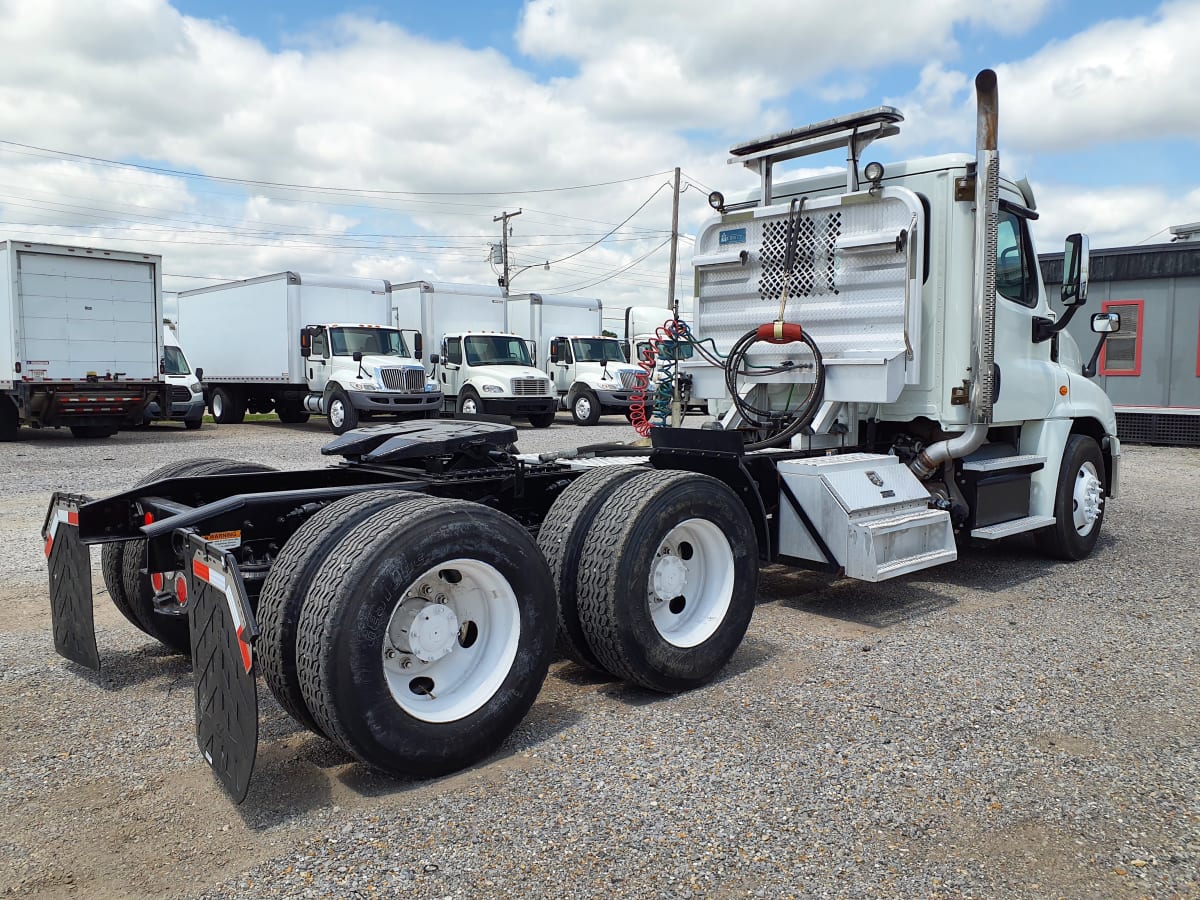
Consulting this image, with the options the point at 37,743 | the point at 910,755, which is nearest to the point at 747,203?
the point at 910,755

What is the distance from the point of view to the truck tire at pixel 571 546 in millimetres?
4102

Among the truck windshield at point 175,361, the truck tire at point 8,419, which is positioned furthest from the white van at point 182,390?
the truck tire at point 8,419

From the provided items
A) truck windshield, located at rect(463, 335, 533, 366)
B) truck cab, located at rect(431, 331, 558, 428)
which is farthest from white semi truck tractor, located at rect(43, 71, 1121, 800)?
truck windshield, located at rect(463, 335, 533, 366)

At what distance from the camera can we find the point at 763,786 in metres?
3.30

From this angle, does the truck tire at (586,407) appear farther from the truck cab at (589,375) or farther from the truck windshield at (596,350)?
the truck windshield at (596,350)

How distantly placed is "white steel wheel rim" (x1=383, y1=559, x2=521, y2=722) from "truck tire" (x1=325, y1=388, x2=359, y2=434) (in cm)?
1702

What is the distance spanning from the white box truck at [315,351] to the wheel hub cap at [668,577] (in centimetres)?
1665

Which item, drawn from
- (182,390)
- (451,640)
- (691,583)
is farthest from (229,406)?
(451,640)

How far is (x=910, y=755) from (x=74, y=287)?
1793 centimetres

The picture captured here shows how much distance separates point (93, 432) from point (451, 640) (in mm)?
18383

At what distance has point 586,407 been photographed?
938 inches

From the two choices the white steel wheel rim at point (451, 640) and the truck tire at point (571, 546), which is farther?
the truck tire at point (571, 546)

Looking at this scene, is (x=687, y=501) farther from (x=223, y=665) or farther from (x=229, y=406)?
(x=229, y=406)

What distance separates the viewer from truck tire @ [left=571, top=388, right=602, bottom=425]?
77.7 feet
